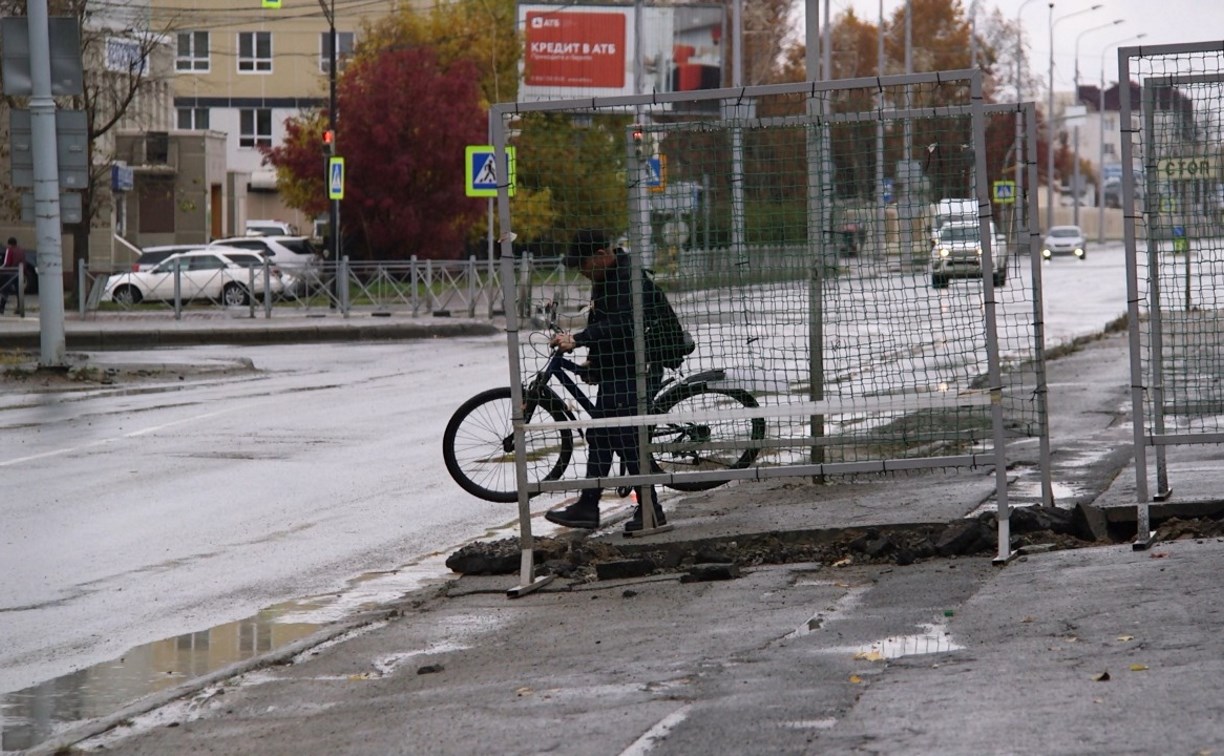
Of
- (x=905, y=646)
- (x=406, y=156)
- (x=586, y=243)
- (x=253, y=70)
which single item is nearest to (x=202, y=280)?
(x=406, y=156)

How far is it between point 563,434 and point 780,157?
2.31 meters

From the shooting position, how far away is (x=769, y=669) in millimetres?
5996

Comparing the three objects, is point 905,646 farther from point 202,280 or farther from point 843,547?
point 202,280

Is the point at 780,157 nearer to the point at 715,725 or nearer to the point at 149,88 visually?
the point at 715,725

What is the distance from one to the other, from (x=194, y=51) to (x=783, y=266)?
246ft

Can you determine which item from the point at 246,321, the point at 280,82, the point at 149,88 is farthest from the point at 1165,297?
the point at 280,82

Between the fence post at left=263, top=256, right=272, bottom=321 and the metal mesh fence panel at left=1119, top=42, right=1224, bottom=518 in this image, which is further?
the fence post at left=263, top=256, right=272, bottom=321

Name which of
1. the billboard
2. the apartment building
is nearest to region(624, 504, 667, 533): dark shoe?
the billboard

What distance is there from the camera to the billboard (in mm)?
49812

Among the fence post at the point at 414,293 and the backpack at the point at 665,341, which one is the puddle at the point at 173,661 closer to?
the backpack at the point at 665,341

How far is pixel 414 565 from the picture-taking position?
9.24 meters

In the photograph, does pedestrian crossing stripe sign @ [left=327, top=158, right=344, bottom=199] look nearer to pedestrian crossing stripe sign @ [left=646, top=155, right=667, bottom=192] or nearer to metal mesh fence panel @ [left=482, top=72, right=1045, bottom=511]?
metal mesh fence panel @ [left=482, top=72, right=1045, bottom=511]

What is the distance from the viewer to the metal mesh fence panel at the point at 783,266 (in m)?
8.65

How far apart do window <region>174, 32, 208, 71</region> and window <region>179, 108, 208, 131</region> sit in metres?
1.94
